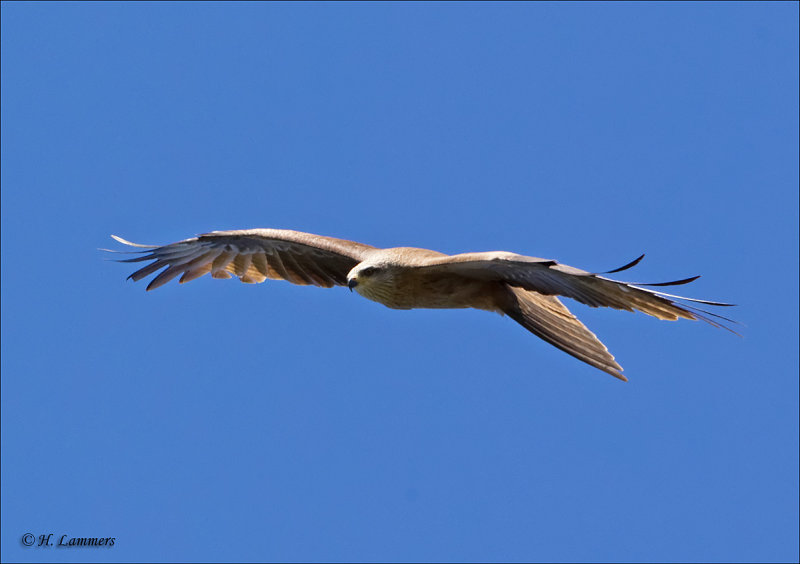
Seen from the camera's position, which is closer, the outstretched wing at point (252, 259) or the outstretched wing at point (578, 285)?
the outstretched wing at point (578, 285)

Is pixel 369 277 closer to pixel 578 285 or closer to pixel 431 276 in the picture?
pixel 431 276

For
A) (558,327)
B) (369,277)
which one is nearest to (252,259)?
(369,277)

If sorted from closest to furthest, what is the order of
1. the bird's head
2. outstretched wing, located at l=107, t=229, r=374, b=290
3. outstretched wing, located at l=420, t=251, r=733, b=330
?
outstretched wing, located at l=420, t=251, r=733, b=330
the bird's head
outstretched wing, located at l=107, t=229, r=374, b=290

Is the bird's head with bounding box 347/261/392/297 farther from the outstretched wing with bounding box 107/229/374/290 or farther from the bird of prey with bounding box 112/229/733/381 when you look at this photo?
the outstretched wing with bounding box 107/229/374/290

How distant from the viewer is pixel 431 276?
9.57 meters

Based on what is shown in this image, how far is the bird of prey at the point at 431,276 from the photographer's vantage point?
28.4 feet

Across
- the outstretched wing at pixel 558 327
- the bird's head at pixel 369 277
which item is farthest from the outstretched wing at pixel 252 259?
the outstretched wing at pixel 558 327

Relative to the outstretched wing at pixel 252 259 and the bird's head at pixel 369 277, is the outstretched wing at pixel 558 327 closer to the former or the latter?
the bird's head at pixel 369 277

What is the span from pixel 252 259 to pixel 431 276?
2.71 metres

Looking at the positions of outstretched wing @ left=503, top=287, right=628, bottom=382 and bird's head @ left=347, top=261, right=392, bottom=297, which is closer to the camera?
outstretched wing @ left=503, top=287, right=628, bottom=382

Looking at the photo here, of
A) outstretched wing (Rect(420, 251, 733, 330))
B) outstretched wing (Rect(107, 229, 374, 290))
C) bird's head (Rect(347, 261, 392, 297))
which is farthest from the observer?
outstretched wing (Rect(107, 229, 374, 290))

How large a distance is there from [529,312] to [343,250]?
1977mm

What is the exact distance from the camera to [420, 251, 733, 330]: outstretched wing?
27.7 feet

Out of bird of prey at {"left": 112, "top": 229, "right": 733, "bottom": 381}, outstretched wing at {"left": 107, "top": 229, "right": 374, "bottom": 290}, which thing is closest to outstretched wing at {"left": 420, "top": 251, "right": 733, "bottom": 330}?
bird of prey at {"left": 112, "top": 229, "right": 733, "bottom": 381}
